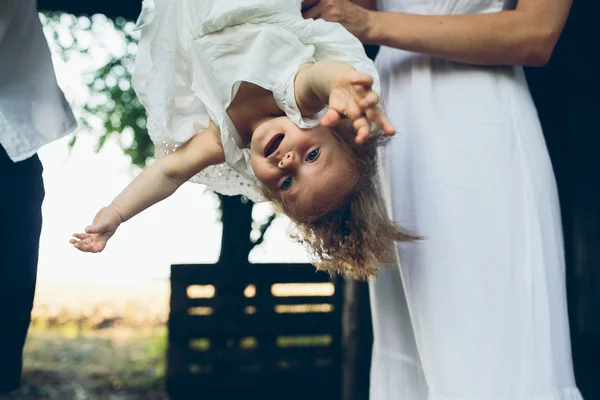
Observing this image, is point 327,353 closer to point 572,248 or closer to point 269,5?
point 572,248

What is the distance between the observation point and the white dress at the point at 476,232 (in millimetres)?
1318

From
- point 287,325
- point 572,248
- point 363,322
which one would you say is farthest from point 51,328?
point 572,248

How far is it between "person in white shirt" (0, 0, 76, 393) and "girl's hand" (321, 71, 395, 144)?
971 mm

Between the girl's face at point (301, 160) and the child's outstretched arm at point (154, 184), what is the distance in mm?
193

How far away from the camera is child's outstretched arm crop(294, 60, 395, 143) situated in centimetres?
98

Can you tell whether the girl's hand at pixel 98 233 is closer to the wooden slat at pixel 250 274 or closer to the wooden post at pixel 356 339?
the wooden post at pixel 356 339

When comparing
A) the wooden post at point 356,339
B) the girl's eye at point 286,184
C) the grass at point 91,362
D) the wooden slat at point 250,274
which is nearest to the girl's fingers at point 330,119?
the girl's eye at point 286,184

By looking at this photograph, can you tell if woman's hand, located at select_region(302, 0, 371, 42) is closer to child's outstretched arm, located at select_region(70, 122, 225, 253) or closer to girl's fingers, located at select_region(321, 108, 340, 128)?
child's outstretched arm, located at select_region(70, 122, 225, 253)

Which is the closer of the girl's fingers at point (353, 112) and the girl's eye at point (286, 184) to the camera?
the girl's fingers at point (353, 112)

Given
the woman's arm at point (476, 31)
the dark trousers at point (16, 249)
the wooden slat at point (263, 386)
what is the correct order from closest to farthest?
the woman's arm at point (476, 31) → the dark trousers at point (16, 249) → the wooden slat at point (263, 386)

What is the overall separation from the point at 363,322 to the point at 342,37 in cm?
Result: 304

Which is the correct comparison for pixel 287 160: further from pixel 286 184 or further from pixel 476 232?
pixel 476 232

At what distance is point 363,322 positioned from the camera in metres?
4.14

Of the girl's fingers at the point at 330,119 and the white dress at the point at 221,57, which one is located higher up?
the white dress at the point at 221,57
